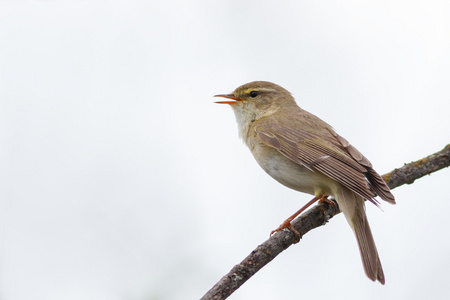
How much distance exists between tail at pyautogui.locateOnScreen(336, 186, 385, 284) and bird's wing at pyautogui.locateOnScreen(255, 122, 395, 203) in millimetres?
233

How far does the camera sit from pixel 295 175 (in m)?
4.64

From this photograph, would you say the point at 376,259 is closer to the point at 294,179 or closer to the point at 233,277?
the point at 294,179

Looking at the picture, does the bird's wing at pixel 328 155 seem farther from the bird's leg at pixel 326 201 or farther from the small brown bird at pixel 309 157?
the bird's leg at pixel 326 201

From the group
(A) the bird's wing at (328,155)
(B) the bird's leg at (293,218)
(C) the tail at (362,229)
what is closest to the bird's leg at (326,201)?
(B) the bird's leg at (293,218)

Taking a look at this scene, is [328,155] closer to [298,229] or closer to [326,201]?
[326,201]

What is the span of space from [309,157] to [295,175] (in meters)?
0.20

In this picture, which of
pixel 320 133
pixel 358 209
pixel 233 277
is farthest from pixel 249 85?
pixel 233 277

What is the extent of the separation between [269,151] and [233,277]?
Result: 200 cm

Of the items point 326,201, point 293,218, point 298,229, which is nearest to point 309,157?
point 326,201

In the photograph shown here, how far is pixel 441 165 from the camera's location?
450 cm

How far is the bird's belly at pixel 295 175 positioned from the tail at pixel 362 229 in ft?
0.52

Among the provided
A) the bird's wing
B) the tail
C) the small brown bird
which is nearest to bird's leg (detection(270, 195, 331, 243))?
the small brown bird

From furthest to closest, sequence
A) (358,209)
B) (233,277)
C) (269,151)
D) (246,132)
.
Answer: (246,132)
(269,151)
(358,209)
(233,277)

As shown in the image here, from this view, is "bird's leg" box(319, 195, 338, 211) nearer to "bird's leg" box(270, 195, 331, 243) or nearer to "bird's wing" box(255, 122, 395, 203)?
"bird's leg" box(270, 195, 331, 243)
